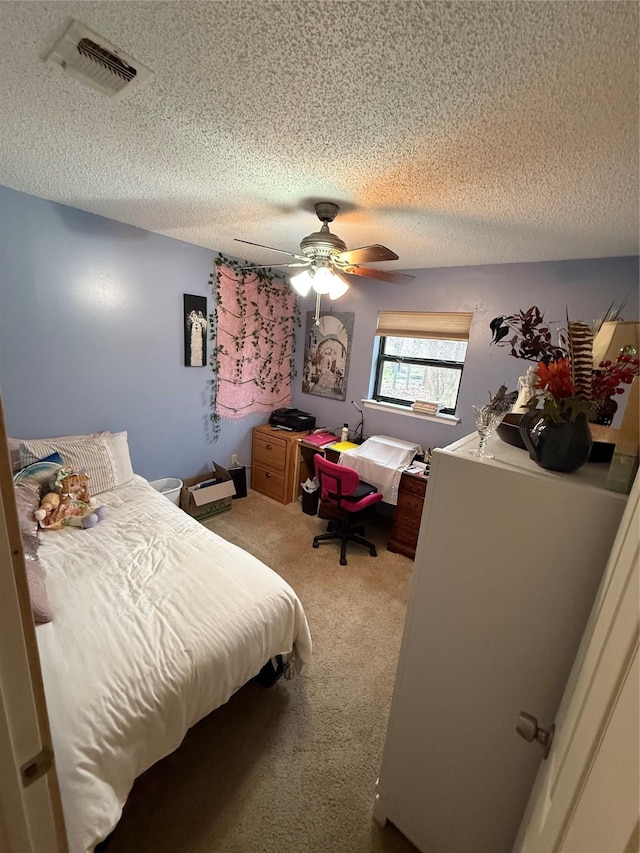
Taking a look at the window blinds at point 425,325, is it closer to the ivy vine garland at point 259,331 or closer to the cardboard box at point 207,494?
the ivy vine garland at point 259,331

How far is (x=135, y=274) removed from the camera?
2.67 meters

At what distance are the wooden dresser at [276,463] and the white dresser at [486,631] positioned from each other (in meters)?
2.47

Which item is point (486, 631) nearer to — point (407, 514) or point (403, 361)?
point (407, 514)

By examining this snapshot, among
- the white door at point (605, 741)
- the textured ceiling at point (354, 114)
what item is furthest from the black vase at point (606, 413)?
the textured ceiling at point (354, 114)

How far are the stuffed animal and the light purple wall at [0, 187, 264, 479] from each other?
1.87 ft

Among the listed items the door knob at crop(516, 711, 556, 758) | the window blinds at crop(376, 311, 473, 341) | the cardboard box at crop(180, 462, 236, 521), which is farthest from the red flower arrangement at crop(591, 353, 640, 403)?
the cardboard box at crop(180, 462, 236, 521)

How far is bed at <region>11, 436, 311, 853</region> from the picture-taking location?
1.00 metres

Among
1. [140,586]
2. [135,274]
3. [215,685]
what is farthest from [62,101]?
[215,685]

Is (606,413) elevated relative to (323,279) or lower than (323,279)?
lower

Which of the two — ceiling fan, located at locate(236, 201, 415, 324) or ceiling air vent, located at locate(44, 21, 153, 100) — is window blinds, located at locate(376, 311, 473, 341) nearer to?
ceiling fan, located at locate(236, 201, 415, 324)

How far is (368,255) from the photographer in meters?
1.79

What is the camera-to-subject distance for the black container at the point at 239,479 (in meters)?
3.58

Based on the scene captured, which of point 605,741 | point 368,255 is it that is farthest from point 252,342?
point 605,741

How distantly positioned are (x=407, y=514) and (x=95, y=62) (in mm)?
2963
